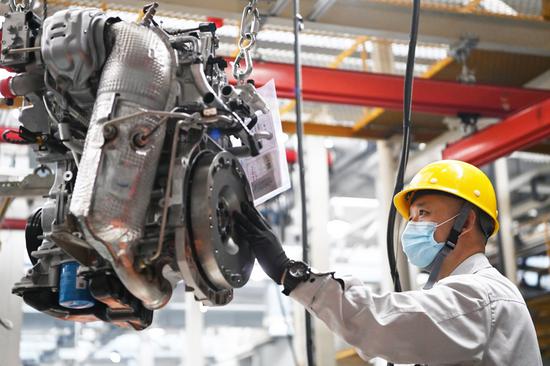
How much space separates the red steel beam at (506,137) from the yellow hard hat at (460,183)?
2331 mm

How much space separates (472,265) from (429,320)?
1.87 ft

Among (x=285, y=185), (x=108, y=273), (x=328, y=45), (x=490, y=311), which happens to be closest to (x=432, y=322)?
(x=490, y=311)

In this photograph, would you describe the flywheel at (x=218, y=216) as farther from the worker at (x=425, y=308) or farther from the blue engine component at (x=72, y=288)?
the blue engine component at (x=72, y=288)

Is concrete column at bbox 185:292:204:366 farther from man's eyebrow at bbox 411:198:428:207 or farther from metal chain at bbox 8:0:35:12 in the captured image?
metal chain at bbox 8:0:35:12

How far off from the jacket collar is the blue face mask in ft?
0.30

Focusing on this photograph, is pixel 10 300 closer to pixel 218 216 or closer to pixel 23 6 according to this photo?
pixel 23 6

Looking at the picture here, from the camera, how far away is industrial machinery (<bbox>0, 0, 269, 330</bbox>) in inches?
68.2

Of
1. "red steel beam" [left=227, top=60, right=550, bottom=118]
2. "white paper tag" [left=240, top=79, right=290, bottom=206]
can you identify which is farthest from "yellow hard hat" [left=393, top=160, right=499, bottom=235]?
"red steel beam" [left=227, top=60, right=550, bottom=118]

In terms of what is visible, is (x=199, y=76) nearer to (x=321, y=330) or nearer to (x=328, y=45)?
(x=328, y=45)

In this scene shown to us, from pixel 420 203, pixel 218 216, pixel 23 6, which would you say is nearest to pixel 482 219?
pixel 420 203

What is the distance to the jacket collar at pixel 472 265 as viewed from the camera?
2.65 metres

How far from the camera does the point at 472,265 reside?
2668 mm

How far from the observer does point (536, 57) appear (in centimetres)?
560

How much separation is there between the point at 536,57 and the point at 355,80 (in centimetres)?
134
